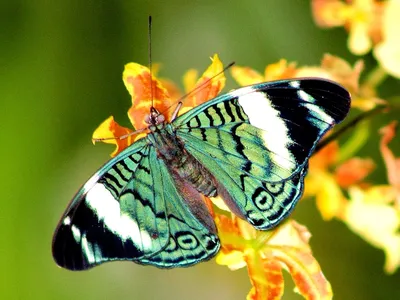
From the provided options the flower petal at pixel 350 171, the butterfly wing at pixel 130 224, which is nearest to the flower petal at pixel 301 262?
the butterfly wing at pixel 130 224

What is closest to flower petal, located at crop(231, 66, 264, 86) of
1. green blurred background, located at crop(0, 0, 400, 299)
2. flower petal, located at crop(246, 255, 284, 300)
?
flower petal, located at crop(246, 255, 284, 300)

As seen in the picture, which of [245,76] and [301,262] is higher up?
[245,76]

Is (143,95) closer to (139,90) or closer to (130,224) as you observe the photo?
(139,90)

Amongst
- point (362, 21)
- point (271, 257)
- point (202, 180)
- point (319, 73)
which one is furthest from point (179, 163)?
point (362, 21)

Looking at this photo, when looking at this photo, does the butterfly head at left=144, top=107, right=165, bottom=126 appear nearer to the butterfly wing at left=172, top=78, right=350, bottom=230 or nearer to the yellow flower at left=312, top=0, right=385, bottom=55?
the butterfly wing at left=172, top=78, right=350, bottom=230

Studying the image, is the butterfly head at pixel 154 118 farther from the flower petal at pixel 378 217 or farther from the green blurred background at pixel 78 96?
the green blurred background at pixel 78 96

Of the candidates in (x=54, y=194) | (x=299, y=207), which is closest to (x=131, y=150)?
(x=299, y=207)

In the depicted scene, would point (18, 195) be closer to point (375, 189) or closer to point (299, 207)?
point (299, 207)
